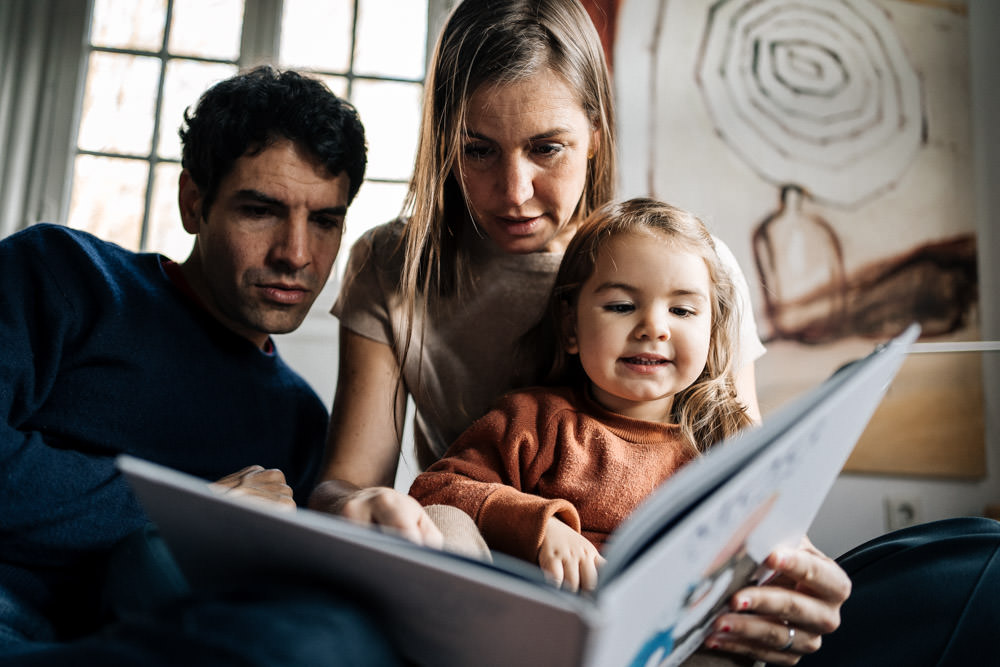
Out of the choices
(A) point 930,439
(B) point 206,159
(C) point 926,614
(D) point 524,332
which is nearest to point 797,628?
(C) point 926,614

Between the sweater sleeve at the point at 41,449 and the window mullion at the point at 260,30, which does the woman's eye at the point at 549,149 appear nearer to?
the sweater sleeve at the point at 41,449

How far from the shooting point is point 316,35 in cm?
276

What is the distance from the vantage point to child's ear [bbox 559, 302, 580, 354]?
3.59 feet

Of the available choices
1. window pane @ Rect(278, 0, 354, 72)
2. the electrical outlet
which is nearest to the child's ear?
the electrical outlet

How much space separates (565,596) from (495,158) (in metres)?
0.85

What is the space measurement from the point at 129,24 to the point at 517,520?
2632 millimetres

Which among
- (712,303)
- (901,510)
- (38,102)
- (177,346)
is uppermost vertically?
(38,102)

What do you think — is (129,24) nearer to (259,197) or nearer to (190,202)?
(190,202)

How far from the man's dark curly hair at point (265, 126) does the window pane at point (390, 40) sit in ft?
5.18

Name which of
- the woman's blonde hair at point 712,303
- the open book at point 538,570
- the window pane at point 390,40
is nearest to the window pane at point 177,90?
the window pane at point 390,40

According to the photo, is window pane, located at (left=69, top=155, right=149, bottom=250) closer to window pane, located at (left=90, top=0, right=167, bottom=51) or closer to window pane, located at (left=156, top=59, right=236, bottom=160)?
window pane, located at (left=156, top=59, right=236, bottom=160)

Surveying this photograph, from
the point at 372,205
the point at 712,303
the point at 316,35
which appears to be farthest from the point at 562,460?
the point at 316,35

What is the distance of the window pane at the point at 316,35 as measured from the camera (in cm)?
276

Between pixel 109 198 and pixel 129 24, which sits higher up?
pixel 129 24
